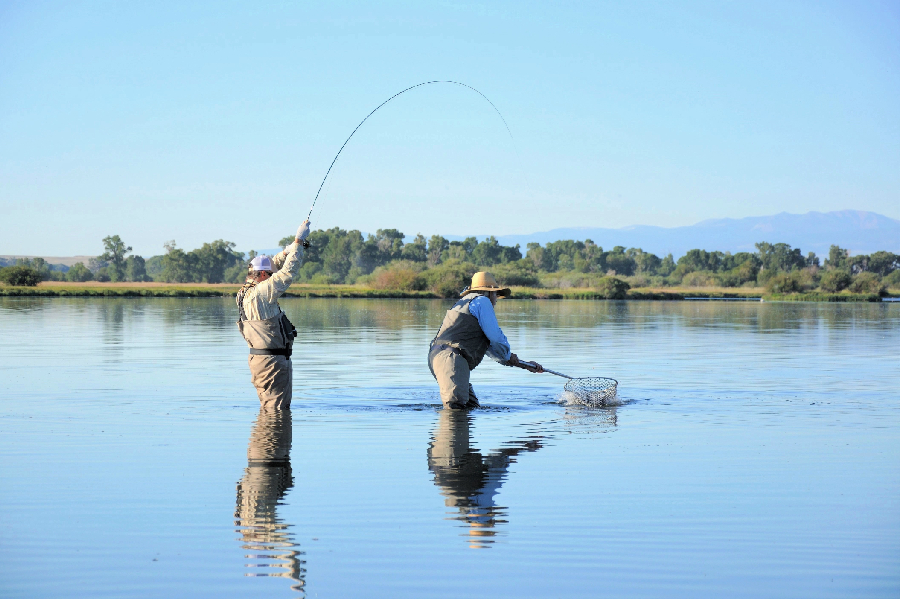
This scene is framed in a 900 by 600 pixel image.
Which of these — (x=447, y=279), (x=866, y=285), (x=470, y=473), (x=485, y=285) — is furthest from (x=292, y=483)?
(x=866, y=285)

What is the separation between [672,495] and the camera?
8.20m

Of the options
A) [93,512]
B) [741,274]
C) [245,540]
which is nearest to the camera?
[245,540]

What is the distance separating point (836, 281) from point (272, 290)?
120332 mm

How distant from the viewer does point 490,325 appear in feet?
39.8

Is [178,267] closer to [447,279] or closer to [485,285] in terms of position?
[447,279]

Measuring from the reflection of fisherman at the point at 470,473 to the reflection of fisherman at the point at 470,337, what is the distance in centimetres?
72

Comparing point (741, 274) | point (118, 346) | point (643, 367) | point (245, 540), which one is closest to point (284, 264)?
point (245, 540)

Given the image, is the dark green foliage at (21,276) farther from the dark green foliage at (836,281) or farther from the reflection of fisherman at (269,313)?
the reflection of fisherman at (269,313)

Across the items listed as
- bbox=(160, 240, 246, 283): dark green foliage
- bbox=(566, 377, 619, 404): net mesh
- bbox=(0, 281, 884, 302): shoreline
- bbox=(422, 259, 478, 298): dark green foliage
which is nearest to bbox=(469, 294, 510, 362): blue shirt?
bbox=(566, 377, 619, 404): net mesh

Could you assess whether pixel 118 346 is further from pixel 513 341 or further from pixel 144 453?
pixel 144 453

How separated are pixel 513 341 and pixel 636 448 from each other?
62.2 feet

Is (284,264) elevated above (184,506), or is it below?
above

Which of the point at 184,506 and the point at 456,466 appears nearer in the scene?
the point at 184,506

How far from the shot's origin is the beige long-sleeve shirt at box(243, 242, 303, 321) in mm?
11148
